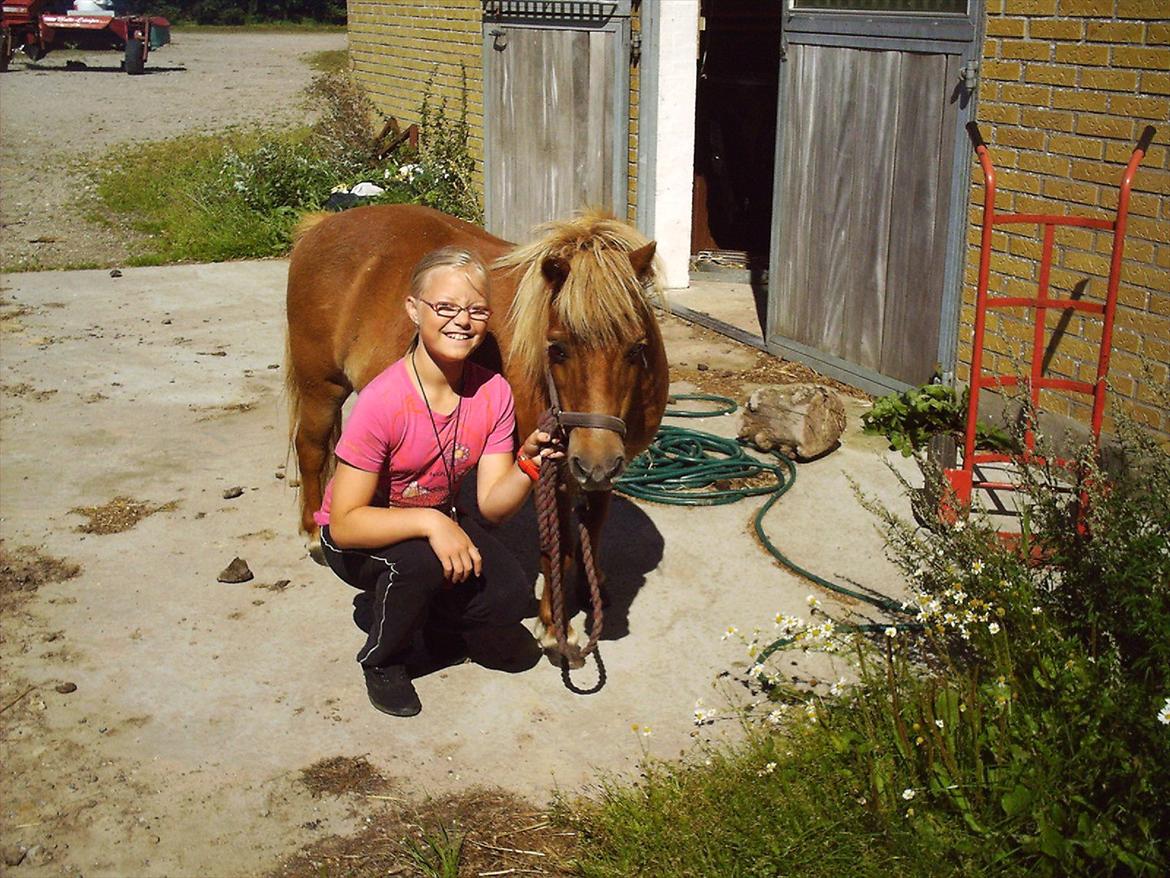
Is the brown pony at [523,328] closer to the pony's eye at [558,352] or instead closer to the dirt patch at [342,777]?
the pony's eye at [558,352]

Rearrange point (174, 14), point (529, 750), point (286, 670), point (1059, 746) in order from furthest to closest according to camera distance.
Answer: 1. point (174, 14)
2. point (286, 670)
3. point (529, 750)
4. point (1059, 746)

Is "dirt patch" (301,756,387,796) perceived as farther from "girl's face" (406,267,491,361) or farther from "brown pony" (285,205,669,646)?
"girl's face" (406,267,491,361)

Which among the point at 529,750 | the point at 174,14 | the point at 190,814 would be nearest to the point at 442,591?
the point at 529,750

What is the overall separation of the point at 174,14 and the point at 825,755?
48704 millimetres

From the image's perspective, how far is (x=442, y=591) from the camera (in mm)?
4059

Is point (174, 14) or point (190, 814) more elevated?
point (174, 14)

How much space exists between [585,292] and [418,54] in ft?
32.8

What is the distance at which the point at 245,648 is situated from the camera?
4.50 metres

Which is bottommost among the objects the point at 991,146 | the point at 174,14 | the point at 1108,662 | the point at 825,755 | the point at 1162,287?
the point at 825,755

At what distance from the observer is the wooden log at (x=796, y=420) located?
612cm

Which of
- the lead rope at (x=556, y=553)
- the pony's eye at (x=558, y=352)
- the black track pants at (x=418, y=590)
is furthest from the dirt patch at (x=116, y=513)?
the pony's eye at (x=558, y=352)

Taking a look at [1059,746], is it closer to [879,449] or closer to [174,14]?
[879,449]

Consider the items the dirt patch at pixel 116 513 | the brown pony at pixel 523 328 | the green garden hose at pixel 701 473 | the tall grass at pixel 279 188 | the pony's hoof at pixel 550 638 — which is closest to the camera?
the brown pony at pixel 523 328

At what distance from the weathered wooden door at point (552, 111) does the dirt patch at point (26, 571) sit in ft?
15.5
